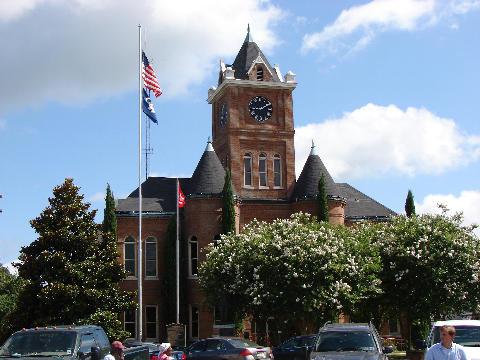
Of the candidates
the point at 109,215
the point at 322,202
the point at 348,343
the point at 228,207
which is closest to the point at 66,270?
the point at 109,215

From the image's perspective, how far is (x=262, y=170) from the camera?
52.0 m

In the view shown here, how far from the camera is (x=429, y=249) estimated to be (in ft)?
123

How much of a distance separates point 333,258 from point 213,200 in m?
12.4

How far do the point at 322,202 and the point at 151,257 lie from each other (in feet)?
37.4

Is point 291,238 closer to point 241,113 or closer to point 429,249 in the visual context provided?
point 429,249

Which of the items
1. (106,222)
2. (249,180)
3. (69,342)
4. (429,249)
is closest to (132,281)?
(106,222)

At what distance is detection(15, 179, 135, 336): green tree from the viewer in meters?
32.8

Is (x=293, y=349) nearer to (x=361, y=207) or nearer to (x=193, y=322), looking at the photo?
(x=193, y=322)

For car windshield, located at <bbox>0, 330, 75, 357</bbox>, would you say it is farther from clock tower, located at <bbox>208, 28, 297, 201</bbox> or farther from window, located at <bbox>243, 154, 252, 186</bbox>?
window, located at <bbox>243, 154, 252, 186</bbox>

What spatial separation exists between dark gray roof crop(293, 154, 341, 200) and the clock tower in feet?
4.66

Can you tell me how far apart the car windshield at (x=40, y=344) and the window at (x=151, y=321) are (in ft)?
111

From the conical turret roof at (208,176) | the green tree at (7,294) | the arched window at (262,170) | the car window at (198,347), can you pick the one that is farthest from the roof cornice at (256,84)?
the car window at (198,347)

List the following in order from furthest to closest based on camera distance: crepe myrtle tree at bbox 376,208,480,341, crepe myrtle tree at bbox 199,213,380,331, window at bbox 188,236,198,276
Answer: window at bbox 188,236,198,276 → crepe myrtle tree at bbox 376,208,480,341 → crepe myrtle tree at bbox 199,213,380,331

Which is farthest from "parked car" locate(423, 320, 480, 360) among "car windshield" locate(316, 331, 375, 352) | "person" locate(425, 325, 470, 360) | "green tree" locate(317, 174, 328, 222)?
"green tree" locate(317, 174, 328, 222)
